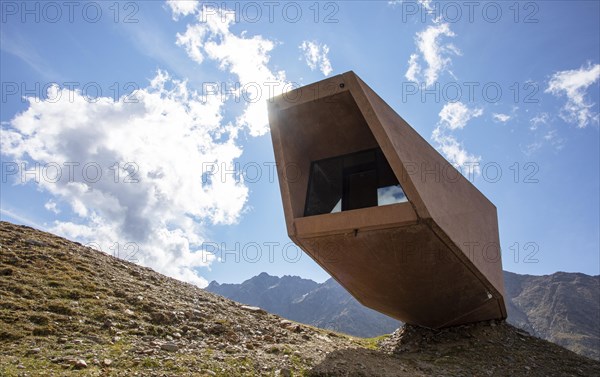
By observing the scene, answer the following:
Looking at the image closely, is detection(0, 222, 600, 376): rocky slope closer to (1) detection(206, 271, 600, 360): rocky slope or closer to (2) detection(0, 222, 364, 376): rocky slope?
(2) detection(0, 222, 364, 376): rocky slope

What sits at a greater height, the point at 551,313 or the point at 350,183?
the point at 350,183

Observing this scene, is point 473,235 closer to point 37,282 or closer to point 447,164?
point 447,164

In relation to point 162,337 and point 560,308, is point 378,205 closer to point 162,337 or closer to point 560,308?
point 162,337

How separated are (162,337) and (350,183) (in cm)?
780

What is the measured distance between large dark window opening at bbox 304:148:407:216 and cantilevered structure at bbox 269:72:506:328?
40 mm

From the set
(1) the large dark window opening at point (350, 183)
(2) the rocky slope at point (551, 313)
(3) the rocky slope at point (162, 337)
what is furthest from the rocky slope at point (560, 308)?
(1) the large dark window opening at point (350, 183)

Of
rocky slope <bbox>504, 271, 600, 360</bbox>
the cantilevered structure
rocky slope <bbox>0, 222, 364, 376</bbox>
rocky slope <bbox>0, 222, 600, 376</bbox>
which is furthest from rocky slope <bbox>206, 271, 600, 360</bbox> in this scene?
rocky slope <bbox>0, 222, 364, 376</bbox>

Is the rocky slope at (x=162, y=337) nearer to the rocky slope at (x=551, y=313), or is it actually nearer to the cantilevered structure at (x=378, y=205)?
the cantilevered structure at (x=378, y=205)

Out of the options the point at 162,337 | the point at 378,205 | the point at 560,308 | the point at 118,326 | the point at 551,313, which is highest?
the point at 378,205

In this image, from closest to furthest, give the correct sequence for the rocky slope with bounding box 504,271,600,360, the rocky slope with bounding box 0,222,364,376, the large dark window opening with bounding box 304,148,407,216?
the rocky slope with bounding box 0,222,364,376
the large dark window opening with bounding box 304,148,407,216
the rocky slope with bounding box 504,271,600,360

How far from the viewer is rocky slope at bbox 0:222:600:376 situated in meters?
7.64

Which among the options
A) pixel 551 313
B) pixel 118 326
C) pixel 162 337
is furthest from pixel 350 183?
pixel 551 313

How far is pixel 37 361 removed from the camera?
6.93 metres

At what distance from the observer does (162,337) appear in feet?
31.9
